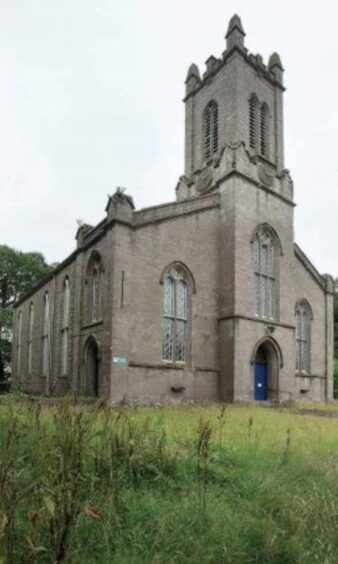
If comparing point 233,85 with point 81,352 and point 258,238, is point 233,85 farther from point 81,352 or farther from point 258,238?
point 81,352

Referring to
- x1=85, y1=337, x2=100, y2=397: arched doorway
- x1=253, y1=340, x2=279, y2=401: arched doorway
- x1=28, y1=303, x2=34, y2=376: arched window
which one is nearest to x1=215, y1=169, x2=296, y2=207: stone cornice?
x1=253, y1=340, x2=279, y2=401: arched doorway

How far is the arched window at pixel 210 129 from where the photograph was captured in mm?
27664

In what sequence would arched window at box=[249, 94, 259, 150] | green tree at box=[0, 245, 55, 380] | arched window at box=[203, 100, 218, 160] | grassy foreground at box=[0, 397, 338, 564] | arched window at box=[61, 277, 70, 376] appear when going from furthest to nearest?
green tree at box=[0, 245, 55, 380], arched window at box=[203, 100, 218, 160], arched window at box=[61, 277, 70, 376], arched window at box=[249, 94, 259, 150], grassy foreground at box=[0, 397, 338, 564]

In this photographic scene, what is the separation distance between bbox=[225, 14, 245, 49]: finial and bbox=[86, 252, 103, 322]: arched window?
576 inches

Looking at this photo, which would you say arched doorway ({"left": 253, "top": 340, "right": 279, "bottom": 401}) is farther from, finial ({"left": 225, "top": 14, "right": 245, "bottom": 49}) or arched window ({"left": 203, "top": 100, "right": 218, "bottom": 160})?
finial ({"left": 225, "top": 14, "right": 245, "bottom": 49})

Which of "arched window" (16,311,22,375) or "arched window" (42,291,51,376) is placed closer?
"arched window" (42,291,51,376)

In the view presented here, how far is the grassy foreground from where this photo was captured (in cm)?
363

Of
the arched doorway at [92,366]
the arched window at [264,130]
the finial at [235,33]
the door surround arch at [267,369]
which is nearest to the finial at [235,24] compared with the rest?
the finial at [235,33]

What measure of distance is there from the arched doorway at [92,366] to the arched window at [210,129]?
12.9 meters

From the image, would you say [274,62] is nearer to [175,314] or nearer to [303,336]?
[303,336]

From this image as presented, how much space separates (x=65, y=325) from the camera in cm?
2800

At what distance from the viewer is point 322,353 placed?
29.9m

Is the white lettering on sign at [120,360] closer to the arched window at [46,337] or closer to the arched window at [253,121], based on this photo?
the arched window at [46,337]

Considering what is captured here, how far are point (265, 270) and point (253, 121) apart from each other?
28.8 ft
